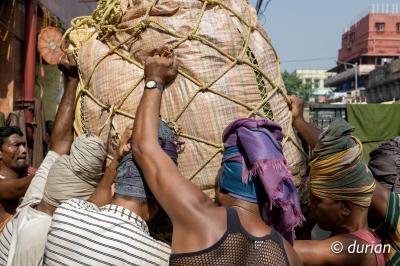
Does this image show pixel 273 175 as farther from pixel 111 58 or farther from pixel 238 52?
pixel 111 58

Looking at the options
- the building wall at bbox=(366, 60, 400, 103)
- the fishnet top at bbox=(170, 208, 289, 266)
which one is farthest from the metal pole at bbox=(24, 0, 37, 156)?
the building wall at bbox=(366, 60, 400, 103)

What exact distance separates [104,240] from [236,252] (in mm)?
514

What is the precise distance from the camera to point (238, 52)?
2.21 metres

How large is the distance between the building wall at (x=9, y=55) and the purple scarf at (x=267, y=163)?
5.31 m

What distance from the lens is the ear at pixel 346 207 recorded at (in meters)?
2.39

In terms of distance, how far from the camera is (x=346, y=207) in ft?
7.88

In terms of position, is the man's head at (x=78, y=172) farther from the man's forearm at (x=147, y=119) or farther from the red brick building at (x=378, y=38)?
the red brick building at (x=378, y=38)

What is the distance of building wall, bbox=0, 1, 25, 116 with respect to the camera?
6.62 meters

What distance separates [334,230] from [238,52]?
989 millimetres

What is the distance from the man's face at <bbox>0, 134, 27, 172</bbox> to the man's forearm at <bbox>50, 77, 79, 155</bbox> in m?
1.69

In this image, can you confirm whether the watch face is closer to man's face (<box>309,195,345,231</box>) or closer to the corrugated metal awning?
man's face (<box>309,195,345,231</box>)

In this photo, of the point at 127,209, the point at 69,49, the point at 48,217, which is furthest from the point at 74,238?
the point at 69,49

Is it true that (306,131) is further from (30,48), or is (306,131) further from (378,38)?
(378,38)

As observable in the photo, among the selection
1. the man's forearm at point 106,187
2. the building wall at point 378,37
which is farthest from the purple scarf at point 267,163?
the building wall at point 378,37
